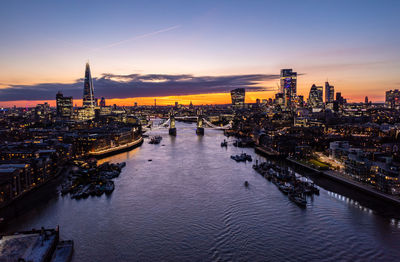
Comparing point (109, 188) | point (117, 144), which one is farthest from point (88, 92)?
point (109, 188)

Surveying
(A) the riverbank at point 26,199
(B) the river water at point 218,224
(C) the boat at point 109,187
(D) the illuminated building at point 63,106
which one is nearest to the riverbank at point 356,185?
(B) the river water at point 218,224

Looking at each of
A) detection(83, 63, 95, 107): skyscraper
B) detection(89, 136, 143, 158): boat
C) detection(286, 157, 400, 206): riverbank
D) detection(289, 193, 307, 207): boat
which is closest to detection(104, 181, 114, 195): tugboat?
detection(289, 193, 307, 207): boat

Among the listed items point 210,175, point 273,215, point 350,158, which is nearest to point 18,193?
point 210,175

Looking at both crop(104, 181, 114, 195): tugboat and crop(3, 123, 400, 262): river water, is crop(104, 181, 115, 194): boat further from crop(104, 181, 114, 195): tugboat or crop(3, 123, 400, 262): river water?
crop(3, 123, 400, 262): river water

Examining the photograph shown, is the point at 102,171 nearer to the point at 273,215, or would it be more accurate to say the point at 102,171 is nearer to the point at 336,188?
the point at 273,215

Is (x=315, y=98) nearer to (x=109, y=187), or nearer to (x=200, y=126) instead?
(x=200, y=126)

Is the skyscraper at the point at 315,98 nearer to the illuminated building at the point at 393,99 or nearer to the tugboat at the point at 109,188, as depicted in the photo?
the illuminated building at the point at 393,99
